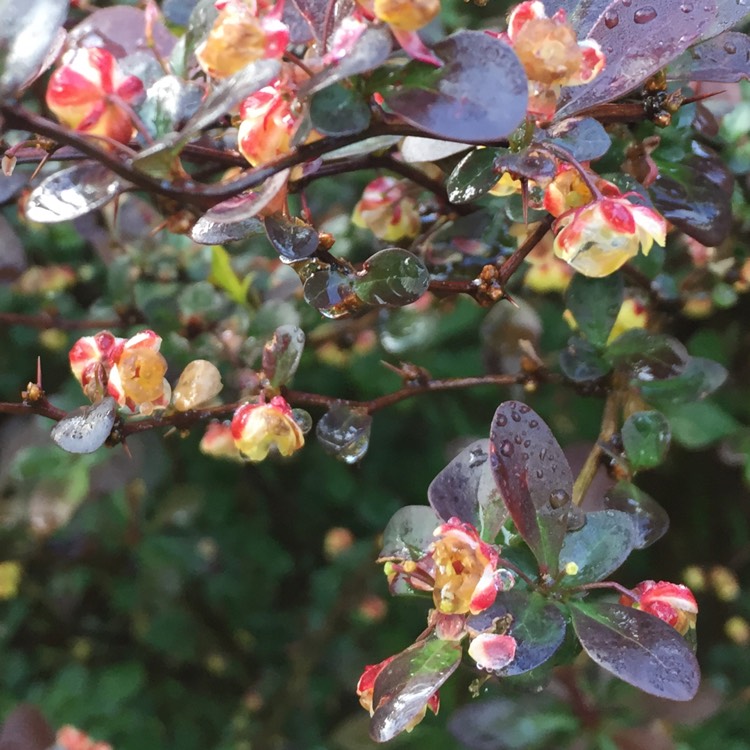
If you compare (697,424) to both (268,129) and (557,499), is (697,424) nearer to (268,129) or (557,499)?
(557,499)

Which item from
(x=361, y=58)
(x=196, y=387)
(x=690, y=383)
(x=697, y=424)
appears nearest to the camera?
(x=361, y=58)

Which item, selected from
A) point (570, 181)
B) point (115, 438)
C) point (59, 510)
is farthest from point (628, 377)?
point (59, 510)

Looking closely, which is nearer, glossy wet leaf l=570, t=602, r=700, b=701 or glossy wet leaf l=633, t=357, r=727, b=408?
glossy wet leaf l=570, t=602, r=700, b=701

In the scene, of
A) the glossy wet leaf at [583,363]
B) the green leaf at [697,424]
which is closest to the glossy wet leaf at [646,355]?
the glossy wet leaf at [583,363]

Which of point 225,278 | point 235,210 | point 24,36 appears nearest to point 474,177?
point 235,210

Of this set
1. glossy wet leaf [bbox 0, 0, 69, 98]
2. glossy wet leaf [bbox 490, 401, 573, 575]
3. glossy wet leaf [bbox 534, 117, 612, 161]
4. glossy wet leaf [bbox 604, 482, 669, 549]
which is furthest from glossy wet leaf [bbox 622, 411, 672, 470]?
glossy wet leaf [bbox 0, 0, 69, 98]

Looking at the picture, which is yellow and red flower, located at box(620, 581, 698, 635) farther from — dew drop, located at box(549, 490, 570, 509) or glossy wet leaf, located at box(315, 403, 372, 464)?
glossy wet leaf, located at box(315, 403, 372, 464)
